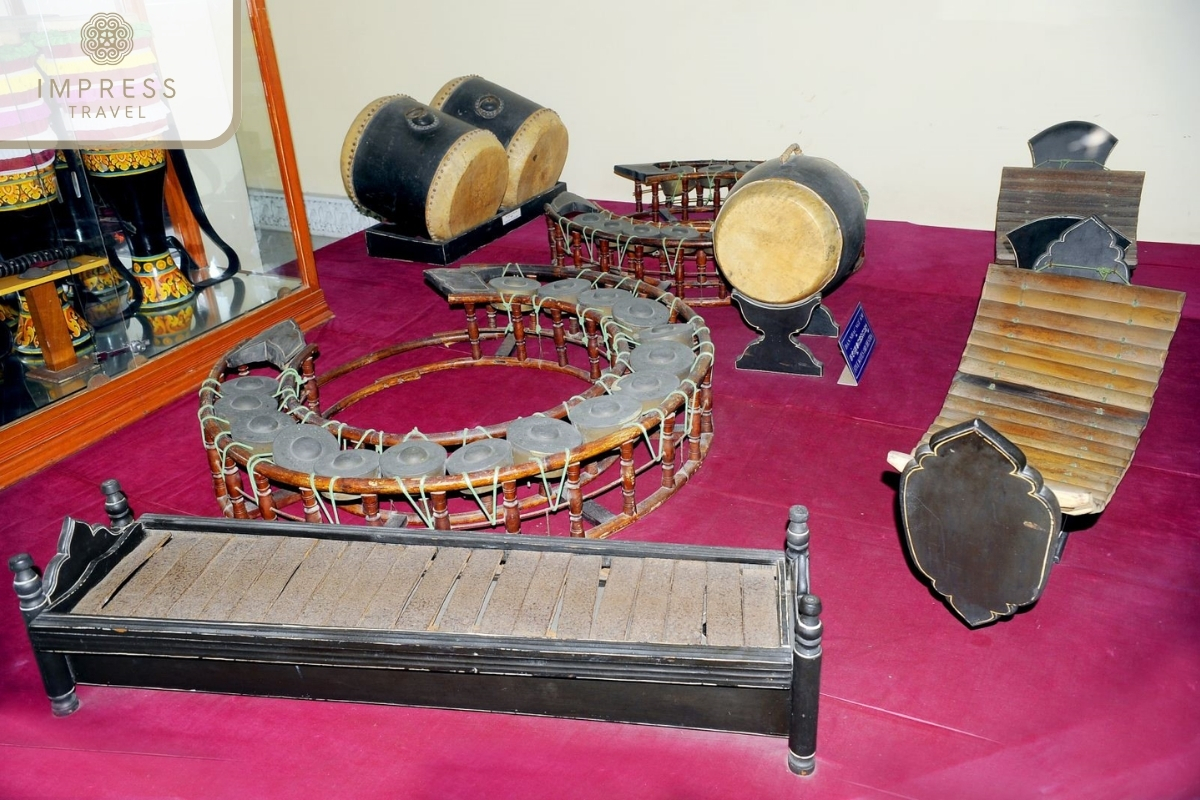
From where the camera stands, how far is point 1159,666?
2.85 metres

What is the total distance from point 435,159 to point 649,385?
3.09 m

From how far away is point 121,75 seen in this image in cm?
484

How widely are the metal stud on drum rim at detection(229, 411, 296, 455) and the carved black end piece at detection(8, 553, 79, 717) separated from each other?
814mm

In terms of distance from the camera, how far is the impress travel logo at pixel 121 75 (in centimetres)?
430

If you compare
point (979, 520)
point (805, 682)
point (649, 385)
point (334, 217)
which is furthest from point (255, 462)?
point (334, 217)

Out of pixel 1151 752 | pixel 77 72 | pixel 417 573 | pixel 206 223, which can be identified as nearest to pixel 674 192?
pixel 206 223

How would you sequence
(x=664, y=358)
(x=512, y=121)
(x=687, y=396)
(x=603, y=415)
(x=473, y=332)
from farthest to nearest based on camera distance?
(x=512, y=121)
(x=473, y=332)
(x=664, y=358)
(x=687, y=396)
(x=603, y=415)

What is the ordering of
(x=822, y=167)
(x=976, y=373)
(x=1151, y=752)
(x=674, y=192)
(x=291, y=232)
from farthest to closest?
1. (x=674, y=192)
2. (x=291, y=232)
3. (x=822, y=167)
4. (x=976, y=373)
5. (x=1151, y=752)

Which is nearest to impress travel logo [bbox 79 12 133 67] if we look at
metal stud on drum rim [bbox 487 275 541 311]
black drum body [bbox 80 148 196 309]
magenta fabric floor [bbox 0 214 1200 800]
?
black drum body [bbox 80 148 196 309]

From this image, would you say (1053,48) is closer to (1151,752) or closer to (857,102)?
(857,102)

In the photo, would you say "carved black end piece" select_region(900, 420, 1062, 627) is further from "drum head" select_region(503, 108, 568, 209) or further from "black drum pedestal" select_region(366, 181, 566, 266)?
"drum head" select_region(503, 108, 568, 209)

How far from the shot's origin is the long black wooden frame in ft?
8.20

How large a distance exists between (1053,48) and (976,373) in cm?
361

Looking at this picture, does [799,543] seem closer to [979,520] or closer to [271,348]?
[979,520]
